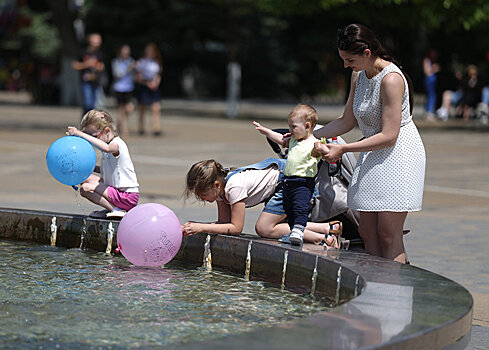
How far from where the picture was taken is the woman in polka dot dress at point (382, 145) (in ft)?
18.5

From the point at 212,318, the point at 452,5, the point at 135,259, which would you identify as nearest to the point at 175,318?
the point at 212,318

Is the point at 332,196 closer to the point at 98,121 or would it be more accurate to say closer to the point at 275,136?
the point at 275,136

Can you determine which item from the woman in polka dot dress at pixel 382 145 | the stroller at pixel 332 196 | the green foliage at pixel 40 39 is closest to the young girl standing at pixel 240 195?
the stroller at pixel 332 196

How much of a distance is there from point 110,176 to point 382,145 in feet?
8.53

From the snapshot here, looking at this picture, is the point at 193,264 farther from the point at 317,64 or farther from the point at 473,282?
the point at 317,64

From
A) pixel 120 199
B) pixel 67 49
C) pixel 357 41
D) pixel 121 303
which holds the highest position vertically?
pixel 67 49

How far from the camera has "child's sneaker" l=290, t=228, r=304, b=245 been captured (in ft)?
20.1

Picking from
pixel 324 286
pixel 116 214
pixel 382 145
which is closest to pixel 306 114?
pixel 382 145

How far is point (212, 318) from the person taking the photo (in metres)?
5.08

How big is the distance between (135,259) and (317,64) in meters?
38.6

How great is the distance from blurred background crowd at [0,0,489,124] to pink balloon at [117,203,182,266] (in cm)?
2575

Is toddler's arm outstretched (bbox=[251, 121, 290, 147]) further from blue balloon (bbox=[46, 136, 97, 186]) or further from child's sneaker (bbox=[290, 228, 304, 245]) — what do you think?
blue balloon (bbox=[46, 136, 97, 186])

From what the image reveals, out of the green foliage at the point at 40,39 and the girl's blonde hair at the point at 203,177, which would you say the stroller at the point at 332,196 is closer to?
the girl's blonde hair at the point at 203,177

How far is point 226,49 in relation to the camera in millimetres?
46594
